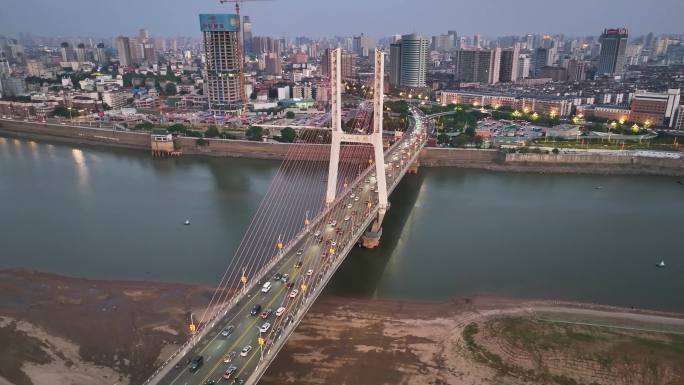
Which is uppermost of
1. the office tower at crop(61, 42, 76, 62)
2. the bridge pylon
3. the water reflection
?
the office tower at crop(61, 42, 76, 62)

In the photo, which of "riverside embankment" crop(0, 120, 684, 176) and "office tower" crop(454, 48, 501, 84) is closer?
"riverside embankment" crop(0, 120, 684, 176)

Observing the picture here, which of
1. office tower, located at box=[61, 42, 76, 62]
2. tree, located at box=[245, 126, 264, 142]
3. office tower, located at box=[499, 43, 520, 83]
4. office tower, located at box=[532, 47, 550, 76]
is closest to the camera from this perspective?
tree, located at box=[245, 126, 264, 142]

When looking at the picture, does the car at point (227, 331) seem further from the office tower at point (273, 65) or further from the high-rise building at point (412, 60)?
the office tower at point (273, 65)

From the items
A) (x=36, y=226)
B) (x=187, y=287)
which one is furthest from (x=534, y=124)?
(x=36, y=226)

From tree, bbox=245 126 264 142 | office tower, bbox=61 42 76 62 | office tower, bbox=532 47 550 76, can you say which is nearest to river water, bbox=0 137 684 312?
tree, bbox=245 126 264 142

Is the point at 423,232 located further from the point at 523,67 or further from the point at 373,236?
the point at 523,67

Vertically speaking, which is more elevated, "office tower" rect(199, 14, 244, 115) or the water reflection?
"office tower" rect(199, 14, 244, 115)

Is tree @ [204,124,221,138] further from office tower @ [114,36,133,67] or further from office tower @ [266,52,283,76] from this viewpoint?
office tower @ [114,36,133,67]
